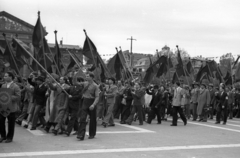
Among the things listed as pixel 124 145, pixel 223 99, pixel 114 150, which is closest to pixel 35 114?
pixel 124 145

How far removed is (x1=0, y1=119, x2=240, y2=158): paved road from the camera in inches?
308

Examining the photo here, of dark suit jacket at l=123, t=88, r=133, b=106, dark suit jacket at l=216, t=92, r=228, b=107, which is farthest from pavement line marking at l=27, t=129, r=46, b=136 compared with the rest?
dark suit jacket at l=216, t=92, r=228, b=107

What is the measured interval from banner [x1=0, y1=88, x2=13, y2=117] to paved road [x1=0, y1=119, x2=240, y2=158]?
760 mm

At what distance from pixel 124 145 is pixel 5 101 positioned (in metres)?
3.08

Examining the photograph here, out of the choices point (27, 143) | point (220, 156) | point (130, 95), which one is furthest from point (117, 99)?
point (220, 156)

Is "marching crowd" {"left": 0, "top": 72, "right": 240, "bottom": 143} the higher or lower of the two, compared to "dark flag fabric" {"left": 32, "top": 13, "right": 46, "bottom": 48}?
lower

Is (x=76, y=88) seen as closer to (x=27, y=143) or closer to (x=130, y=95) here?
(x=27, y=143)

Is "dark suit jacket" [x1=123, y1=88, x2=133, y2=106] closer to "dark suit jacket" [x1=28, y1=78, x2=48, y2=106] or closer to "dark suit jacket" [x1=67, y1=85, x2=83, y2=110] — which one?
"dark suit jacket" [x1=28, y1=78, x2=48, y2=106]

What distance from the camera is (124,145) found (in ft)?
29.6

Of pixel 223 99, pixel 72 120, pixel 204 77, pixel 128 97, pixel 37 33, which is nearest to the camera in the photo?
pixel 72 120

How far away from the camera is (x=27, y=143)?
892 centimetres

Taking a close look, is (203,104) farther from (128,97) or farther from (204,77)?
(204,77)

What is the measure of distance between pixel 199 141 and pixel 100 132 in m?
3.18

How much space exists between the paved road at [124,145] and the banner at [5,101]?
0.76 m
